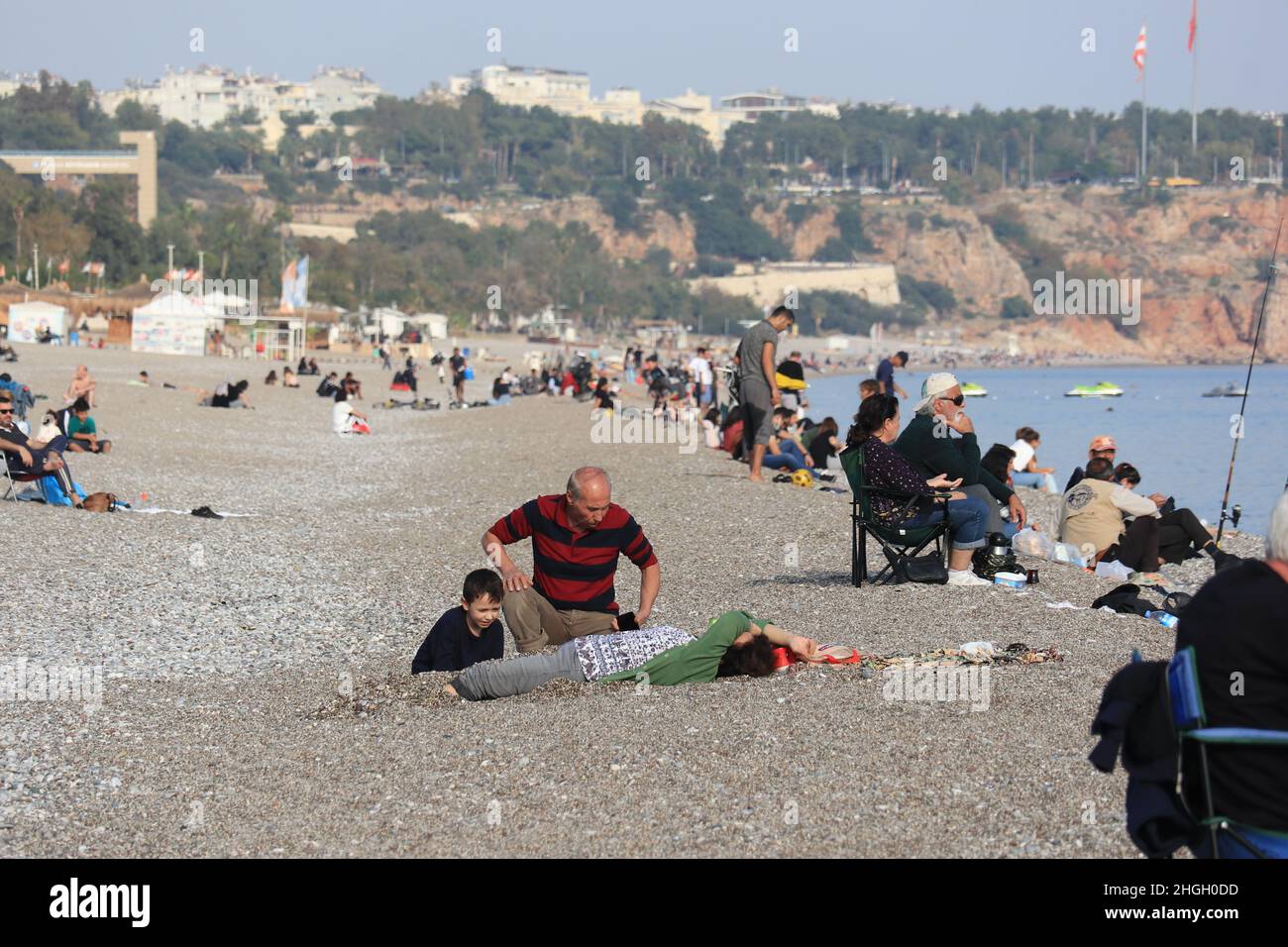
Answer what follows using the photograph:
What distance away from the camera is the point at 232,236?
9250 cm

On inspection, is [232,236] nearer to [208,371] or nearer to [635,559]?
[208,371]

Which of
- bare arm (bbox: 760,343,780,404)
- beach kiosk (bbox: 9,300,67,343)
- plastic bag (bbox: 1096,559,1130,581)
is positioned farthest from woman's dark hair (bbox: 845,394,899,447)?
beach kiosk (bbox: 9,300,67,343)

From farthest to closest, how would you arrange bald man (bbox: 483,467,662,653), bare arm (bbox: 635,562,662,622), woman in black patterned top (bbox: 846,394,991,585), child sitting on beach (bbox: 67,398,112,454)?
child sitting on beach (bbox: 67,398,112,454)
woman in black patterned top (bbox: 846,394,991,585)
bare arm (bbox: 635,562,662,622)
bald man (bbox: 483,467,662,653)

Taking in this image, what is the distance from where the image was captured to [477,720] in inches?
227

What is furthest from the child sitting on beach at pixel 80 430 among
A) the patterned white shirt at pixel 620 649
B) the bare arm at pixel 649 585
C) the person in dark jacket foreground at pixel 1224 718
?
the person in dark jacket foreground at pixel 1224 718

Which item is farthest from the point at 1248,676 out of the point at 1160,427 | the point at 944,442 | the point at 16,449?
the point at 1160,427

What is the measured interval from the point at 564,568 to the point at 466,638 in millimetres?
484

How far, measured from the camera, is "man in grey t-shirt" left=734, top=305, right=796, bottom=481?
13.4m

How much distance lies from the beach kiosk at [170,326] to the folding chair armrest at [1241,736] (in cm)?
4451

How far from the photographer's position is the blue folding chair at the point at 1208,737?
9.71ft

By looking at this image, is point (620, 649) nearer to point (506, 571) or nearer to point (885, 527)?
point (506, 571)

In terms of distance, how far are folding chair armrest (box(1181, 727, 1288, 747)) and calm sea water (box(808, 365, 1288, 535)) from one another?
14175 millimetres

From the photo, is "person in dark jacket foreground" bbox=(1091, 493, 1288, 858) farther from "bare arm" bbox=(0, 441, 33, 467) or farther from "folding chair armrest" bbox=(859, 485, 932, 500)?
"bare arm" bbox=(0, 441, 33, 467)
